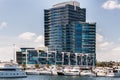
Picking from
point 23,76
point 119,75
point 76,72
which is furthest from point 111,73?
point 23,76

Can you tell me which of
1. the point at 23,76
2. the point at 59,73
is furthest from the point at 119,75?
the point at 23,76

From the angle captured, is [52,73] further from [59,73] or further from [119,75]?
[119,75]

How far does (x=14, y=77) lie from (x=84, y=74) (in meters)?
62.8

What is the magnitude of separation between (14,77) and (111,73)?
64.9 meters

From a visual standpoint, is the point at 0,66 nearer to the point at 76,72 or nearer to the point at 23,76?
the point at 23,76

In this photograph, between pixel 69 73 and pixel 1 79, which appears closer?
pixel 1 79

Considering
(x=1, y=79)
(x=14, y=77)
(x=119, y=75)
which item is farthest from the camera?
(x=119, y=75)

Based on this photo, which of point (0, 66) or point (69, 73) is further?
point (69, 73)

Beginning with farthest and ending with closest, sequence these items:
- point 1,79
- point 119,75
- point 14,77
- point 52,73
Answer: point 52,73 → point 119,75 → point 14,77 → point 1,79

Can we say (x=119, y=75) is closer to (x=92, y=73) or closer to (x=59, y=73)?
(x=92, y=73)

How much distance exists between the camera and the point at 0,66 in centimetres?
14250

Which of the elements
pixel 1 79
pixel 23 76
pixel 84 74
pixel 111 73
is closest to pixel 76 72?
pixel 84 74

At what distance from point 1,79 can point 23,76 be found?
16.6m

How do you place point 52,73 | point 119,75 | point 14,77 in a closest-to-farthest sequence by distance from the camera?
1. point 14,77
2. point 119,75
3. point 52,73
